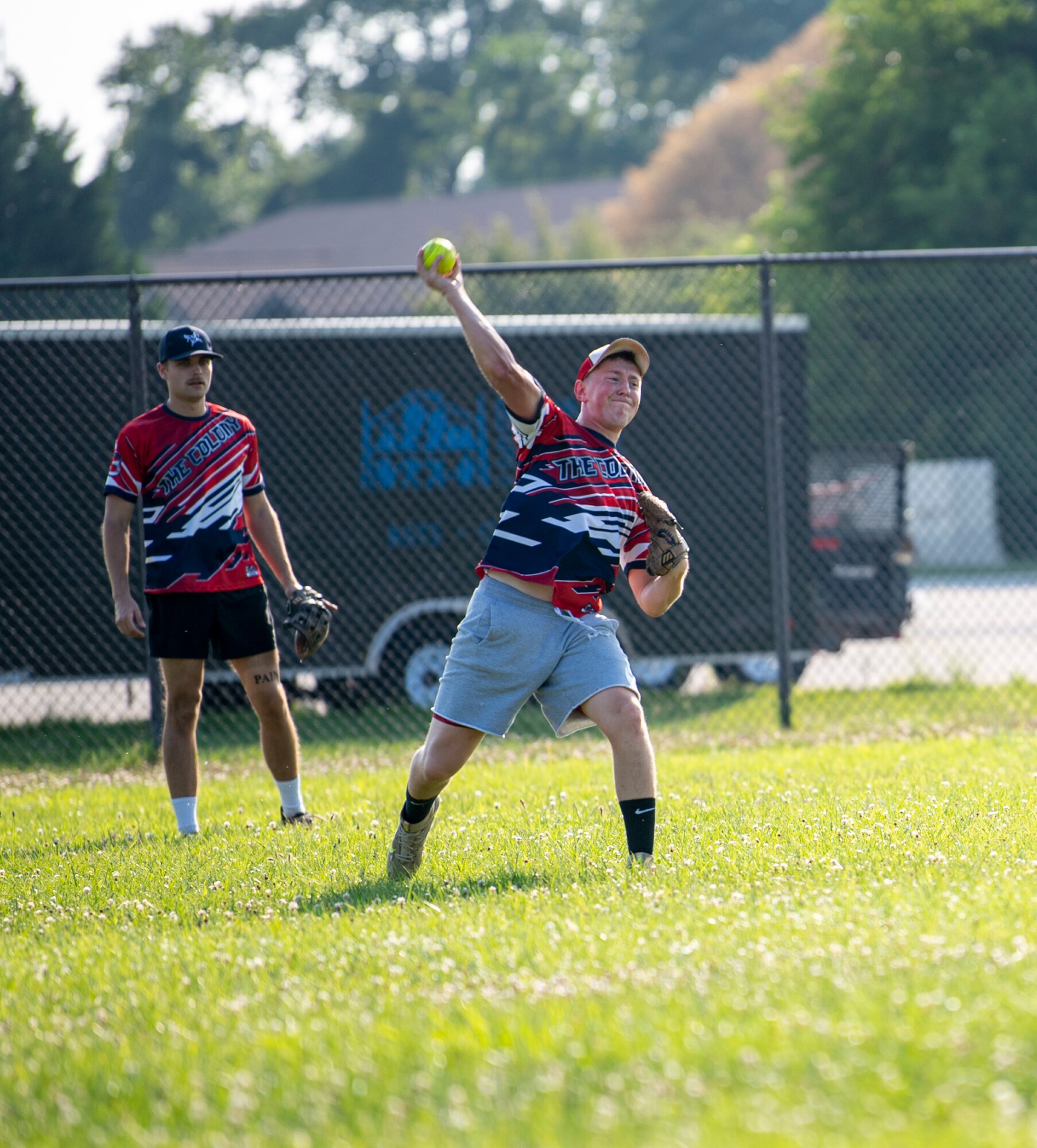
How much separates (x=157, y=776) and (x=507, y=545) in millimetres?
4138

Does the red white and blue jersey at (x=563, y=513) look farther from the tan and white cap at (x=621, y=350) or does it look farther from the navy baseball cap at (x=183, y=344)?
the navy baseball cap at (x=183, y=344)

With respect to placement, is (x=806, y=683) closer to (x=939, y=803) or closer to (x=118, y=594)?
(x=939, y=803)

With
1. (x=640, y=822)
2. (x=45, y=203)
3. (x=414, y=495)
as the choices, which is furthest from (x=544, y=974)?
(x=45, y=203)

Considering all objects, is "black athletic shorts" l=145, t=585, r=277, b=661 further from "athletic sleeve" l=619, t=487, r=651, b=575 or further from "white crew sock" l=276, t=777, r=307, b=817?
"athletic sleeve" l=619, t=487, r=651, b=575

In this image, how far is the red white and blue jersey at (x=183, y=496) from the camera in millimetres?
6031

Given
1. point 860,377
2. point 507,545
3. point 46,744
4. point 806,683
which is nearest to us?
point 507,545

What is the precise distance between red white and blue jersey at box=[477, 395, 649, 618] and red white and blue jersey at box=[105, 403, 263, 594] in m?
1.79

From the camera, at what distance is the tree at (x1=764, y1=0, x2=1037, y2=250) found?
2609 cm

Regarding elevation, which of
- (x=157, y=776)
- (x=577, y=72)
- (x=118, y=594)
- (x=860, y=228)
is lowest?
(x=157, y=776)

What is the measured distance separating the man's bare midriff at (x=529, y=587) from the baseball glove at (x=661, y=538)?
369mm

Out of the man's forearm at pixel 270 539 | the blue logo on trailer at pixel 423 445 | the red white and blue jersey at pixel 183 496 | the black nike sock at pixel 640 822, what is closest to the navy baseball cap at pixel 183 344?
the red white and blue jersey at pixel 183 496

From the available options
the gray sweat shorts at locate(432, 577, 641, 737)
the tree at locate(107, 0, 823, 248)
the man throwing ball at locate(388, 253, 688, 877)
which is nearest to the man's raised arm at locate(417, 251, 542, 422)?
the man throwing ball at locate(388, 253, 688, 877)

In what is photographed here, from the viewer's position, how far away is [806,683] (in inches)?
465

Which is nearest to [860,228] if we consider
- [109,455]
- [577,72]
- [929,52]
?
[929,52]
